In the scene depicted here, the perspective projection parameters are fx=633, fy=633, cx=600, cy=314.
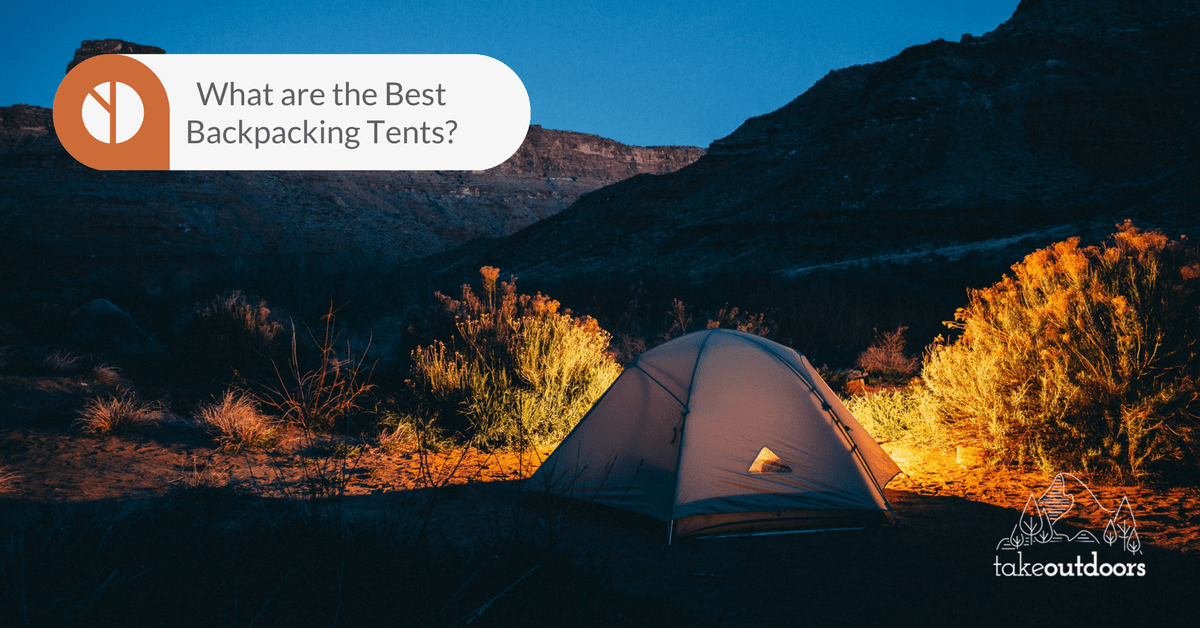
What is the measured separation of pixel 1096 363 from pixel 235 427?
793 centimetres

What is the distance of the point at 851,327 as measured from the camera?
13.8 meters

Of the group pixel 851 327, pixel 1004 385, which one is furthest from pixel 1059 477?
pixel 851 327

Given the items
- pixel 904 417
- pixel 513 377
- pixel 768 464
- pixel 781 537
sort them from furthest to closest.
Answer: pixel 513 377 → pixel 904 417 → pixel 768 464 → pixel 781 537

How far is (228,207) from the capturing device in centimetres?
4988

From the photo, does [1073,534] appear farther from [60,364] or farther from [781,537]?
[60,364]

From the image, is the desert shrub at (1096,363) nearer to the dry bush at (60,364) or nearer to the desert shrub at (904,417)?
the desert shrub at (904,417)

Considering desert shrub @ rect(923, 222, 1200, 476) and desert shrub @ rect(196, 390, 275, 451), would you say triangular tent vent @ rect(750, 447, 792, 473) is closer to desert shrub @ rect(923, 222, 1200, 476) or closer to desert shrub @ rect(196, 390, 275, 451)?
desert shrub @ rect(923, 222, 1200, 476)

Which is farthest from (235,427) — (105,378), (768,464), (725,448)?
(768,464)

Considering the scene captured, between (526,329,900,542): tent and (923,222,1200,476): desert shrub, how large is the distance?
1.36 m

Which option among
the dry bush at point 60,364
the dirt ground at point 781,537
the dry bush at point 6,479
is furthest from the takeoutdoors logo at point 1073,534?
the dry bush at point 60,364

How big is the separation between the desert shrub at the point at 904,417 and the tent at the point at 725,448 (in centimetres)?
152

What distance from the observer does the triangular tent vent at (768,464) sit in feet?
15.7

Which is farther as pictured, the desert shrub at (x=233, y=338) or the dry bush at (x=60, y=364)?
the desert shrub at (x=233, y=338)

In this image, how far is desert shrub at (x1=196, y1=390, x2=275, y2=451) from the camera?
248 inches
